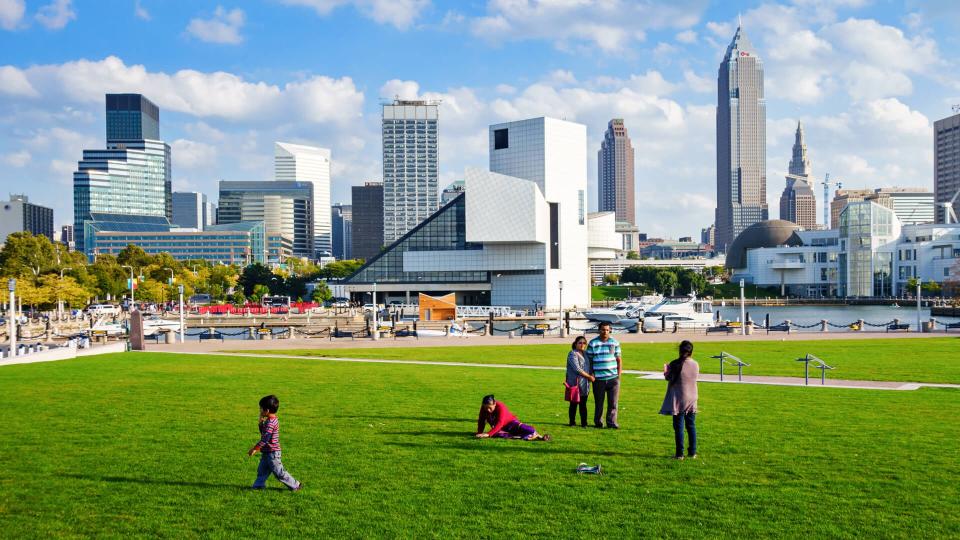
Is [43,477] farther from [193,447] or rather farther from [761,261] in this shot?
[761,261]

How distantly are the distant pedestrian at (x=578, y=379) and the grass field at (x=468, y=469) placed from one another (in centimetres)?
57

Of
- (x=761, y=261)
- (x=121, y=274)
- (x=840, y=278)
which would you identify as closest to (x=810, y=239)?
(x=761, y=261)

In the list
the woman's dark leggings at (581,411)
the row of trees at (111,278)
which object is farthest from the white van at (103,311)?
the woman's dark leggings at (581,411)

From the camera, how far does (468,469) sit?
11.6 meters

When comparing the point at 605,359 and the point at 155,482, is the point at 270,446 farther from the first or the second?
the point at 605,359

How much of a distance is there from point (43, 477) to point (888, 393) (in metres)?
18.3

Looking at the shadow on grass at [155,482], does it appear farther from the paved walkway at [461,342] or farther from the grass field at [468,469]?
the paved walkway at [461,342]

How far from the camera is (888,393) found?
19812 millimetres

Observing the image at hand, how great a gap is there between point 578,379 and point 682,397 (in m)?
→ 3.09

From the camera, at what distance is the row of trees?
81.1 m

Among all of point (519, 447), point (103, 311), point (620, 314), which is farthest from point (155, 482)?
point (103, 311)

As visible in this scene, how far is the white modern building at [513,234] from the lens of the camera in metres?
104

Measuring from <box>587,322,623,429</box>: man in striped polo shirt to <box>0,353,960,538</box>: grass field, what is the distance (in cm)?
49

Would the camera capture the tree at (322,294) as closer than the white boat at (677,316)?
No
